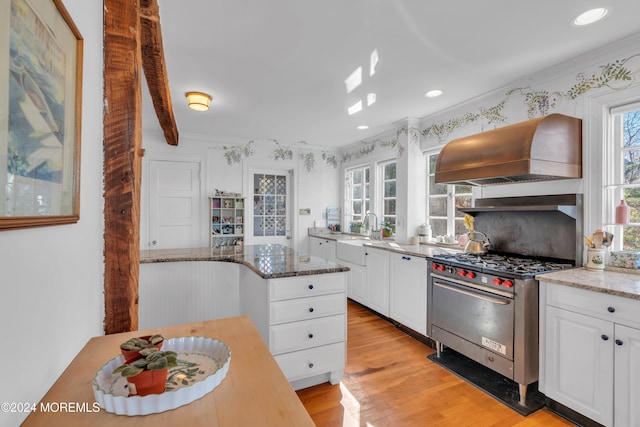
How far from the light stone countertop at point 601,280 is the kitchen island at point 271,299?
1.36 meters

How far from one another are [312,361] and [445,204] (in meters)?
2.36

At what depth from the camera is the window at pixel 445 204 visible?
11.1 feet

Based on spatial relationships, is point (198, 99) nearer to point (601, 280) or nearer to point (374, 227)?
point (374, 227)

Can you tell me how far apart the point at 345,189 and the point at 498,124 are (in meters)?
2.90

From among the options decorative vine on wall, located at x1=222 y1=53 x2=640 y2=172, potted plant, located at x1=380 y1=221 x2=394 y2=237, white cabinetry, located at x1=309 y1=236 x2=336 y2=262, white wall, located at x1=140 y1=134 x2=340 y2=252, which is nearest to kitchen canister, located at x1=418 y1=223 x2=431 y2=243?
potted plant, located at x1=380 y1=221 x2=394 y2=237

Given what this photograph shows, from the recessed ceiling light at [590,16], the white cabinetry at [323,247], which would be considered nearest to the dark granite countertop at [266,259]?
the white cabinetry at [323,247]

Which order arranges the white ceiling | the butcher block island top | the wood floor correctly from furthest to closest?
the wood floor < the white ceiling < the butcher block island top

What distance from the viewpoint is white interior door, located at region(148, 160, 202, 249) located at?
14.2 ft

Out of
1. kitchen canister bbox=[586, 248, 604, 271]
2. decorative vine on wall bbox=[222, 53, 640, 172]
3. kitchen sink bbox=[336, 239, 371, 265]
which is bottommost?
kitchen sink bbox=[336, 239, 371, 265]

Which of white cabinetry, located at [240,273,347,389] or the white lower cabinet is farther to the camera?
the white lower cabinet

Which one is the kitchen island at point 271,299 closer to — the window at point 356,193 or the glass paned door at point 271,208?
the glass paned door at point 271,208

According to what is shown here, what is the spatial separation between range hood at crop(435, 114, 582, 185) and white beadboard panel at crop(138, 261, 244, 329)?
2.25m

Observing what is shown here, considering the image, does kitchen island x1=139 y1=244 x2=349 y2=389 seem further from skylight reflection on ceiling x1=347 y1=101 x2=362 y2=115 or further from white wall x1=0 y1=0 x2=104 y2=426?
skylight reflection on ceiling x1=347 y1=101 x2=362 y2=115

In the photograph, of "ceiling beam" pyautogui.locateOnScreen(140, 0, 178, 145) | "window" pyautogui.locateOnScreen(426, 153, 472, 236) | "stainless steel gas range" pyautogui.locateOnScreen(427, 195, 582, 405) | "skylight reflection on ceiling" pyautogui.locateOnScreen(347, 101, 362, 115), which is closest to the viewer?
"ceiling beam" pyautogui.locateOnScreen(140, 0, 178, 145)
